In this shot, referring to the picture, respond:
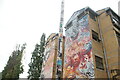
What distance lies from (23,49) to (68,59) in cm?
1239

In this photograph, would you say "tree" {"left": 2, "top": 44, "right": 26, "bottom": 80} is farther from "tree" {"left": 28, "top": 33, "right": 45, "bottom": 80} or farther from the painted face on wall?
the painted face on wall

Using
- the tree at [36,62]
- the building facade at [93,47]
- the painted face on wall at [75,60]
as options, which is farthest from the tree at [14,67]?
the painted face on wall at [75,60]

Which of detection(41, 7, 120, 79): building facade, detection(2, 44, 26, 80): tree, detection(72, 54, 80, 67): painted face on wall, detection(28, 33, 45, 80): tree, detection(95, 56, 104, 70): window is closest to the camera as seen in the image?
detection(41, 7, 120, 79): building facade

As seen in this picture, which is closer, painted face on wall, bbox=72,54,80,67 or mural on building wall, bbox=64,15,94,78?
mural on building wall, bbox=64,15,94,78

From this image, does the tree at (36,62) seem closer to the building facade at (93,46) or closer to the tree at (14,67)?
the tree at (14,67)

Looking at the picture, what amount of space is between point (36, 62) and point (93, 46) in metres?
13.6

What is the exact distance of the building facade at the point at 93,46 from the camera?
11.8 metres

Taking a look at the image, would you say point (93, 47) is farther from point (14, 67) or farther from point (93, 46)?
point (14, 67)

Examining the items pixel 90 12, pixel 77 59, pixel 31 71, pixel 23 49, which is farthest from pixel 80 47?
pixel 23 49

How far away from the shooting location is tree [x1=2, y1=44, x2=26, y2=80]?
18.2 meters

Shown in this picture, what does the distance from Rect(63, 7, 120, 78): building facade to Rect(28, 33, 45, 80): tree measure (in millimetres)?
8095

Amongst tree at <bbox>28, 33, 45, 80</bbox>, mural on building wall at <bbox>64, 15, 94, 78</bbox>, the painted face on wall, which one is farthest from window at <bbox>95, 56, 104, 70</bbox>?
tree at <bbox>28, 33, 45, 80</bbox>

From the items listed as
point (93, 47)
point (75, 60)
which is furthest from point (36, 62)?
point (93, 47)

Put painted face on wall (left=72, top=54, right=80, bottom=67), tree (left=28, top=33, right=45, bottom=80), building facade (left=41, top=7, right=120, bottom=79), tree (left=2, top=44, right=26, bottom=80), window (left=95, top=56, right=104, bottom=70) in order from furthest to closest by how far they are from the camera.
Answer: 1. tree (left=28, top=33, right=45, bottom=80)
2. tree (left=2, top=44, right=26, bottom=80)
3. painted face on wall (left=72, top=54, right=80, bottom=67)
4. window (left=95, top=56, right=104, bottom=70)
5. building facade (left=41, top=7, right=120, bottom=79)
